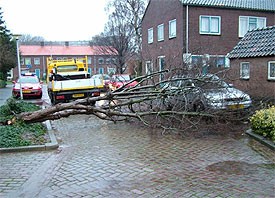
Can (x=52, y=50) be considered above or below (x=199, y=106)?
above

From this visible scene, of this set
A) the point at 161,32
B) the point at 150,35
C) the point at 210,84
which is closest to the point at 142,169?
the point at 210,84

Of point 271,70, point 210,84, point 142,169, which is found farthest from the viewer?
point 271,70

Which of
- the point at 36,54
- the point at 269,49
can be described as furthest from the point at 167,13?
the point at 36,54

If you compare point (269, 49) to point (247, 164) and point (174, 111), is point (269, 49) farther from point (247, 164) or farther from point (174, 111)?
point (247, 164)

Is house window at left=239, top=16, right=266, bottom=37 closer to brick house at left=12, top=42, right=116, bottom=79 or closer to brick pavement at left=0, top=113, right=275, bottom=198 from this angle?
brick pavement at left=0, top=113, right=275, bottom=198

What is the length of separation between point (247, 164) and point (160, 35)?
21.6 metres

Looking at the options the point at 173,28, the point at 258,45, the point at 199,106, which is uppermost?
the point at 173,28

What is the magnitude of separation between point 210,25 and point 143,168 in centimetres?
1932

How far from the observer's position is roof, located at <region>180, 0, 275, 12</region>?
22.6 metres

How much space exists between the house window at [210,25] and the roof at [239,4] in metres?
0.96

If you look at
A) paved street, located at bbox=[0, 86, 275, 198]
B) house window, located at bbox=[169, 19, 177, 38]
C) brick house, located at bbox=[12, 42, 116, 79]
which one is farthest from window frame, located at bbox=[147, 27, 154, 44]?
brick house, located at bbox=[12, 42, 116, 79]

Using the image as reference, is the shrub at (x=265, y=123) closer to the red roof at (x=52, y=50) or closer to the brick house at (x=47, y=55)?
the brick house at (x=47, y=55)

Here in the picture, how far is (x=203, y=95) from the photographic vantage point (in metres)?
9.00

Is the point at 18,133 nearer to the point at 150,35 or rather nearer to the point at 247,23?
the point at 247,23
